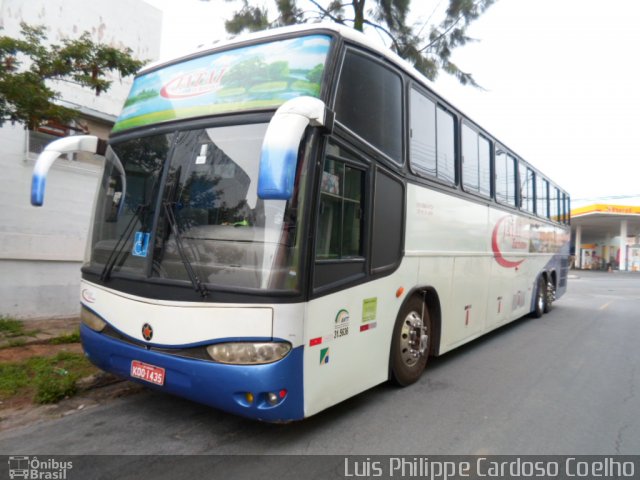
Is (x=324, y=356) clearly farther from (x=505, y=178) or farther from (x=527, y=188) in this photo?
(x=527, y=188)

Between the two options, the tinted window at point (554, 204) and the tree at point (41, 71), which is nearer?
the tree at point (41, 71)

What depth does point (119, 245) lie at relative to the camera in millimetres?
3986

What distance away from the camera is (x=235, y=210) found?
11.6ft

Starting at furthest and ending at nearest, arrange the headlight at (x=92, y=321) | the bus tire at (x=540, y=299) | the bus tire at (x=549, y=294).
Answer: the bus tire at (x=549, y=294) < the bus tire at (x=540, y=299) < the headlight at (x=92, y=321)

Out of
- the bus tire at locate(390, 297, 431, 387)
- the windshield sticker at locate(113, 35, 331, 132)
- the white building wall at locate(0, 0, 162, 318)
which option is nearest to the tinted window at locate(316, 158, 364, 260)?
the windshield sticker at locate(113, 35, 331, 132)

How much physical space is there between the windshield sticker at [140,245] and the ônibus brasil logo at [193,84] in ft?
4.13

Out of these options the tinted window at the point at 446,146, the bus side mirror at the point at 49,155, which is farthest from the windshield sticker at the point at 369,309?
the bus side mirror at the point at 49,155

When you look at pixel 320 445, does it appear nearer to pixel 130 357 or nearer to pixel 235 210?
pixel 130 357

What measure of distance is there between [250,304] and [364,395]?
2169mm

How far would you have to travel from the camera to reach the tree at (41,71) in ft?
18.7

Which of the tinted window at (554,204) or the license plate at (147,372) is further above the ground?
the tinted window at (554,204)

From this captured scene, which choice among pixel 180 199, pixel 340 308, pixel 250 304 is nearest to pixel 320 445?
pixel 340 308

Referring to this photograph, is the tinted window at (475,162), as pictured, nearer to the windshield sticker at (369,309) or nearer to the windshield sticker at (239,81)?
the windshield sticker at (369,309)

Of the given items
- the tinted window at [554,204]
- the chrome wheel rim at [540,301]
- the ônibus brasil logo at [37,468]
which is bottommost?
the ônibus brasil logo at [37,468]
